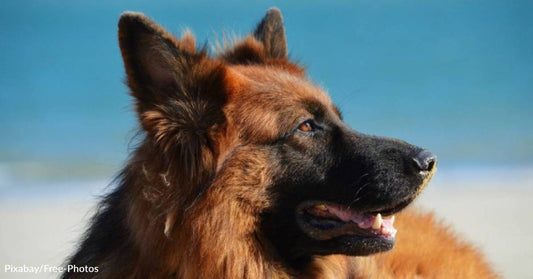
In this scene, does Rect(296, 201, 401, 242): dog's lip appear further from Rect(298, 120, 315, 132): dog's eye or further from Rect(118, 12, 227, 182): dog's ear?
Rect(118, 12, 227, 182): dog's ear

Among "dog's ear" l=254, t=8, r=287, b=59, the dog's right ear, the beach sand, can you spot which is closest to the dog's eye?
the dog's right ear

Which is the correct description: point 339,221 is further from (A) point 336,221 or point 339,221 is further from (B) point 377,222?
(B) point 377,222

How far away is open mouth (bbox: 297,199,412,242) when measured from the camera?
4.20 metres

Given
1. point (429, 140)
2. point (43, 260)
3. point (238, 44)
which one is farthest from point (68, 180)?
point (238, 44)

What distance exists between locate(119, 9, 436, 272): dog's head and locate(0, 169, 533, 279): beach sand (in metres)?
1.91

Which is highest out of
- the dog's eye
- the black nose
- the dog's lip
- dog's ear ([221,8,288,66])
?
dog's ear ([221,8,288,66])

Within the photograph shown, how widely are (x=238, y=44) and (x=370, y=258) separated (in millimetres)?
1864

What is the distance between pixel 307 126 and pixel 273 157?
1.05ft

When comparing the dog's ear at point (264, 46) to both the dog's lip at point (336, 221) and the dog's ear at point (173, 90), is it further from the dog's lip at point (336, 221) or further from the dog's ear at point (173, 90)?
the dog's lip at point (336, 221)

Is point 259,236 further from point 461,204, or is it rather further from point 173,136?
point 461,204

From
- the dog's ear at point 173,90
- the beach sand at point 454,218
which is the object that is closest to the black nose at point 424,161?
the dog's ear at point 173,90

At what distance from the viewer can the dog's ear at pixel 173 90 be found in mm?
3949

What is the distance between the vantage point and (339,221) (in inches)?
166

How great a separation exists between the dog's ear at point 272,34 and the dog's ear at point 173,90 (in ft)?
3.46
